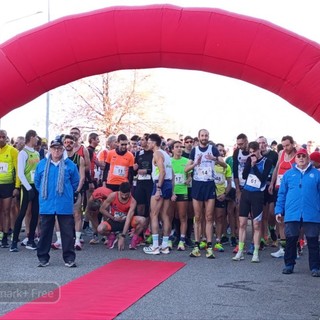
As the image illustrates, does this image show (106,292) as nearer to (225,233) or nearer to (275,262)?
(275,262)

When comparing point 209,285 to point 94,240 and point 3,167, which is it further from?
point 3,167

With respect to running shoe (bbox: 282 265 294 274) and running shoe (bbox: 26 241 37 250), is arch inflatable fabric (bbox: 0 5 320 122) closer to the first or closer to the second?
running shoe (bbox: 282 265 294 274)

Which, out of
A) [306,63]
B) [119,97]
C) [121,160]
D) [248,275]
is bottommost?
[248,275]

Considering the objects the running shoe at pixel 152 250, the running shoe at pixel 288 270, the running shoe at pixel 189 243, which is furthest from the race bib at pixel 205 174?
the running shoe at pixel 288 270

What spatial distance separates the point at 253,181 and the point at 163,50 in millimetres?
2997

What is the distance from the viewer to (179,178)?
1080cm

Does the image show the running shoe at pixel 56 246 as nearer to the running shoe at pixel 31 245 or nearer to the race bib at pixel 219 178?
the running shoe at pixel 31 245

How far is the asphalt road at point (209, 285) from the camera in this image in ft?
20.5

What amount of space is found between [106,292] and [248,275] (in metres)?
2.29

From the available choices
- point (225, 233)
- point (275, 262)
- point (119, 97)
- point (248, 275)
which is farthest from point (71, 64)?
point (119, 97)

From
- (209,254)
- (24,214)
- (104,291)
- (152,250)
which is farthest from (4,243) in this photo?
(104,291)

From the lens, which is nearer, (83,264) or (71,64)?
(71,64)

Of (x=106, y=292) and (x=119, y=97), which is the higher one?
(x=119, y=97)

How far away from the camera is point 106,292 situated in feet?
23.0
